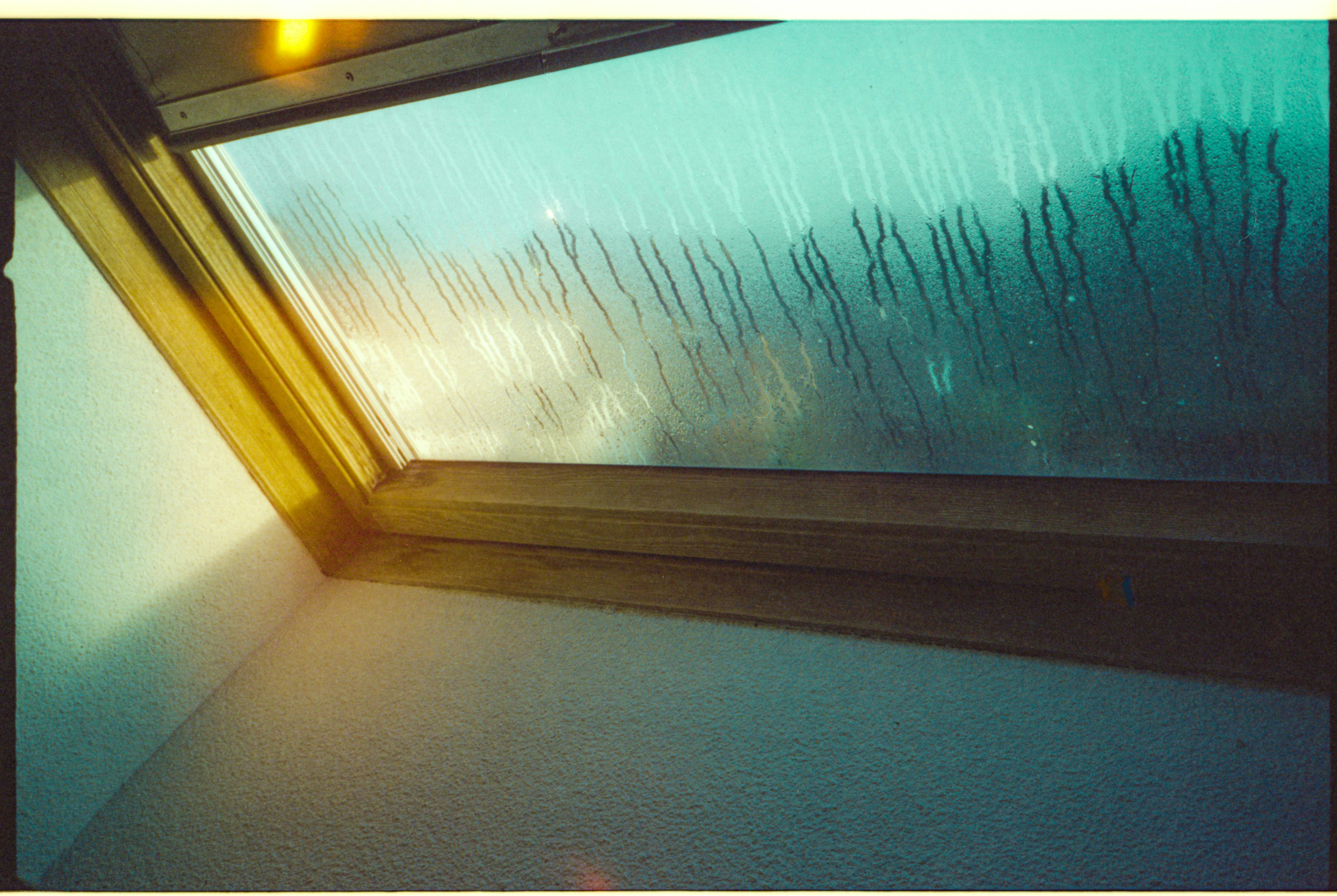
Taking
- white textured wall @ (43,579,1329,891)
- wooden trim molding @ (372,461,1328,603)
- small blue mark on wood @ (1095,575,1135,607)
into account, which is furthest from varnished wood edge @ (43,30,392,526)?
small blue mark on wood @ (1095,575,1135,607)

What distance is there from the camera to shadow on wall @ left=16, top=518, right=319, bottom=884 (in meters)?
1.00

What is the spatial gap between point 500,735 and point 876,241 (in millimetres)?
914

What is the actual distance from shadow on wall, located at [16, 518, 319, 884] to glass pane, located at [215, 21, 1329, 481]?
0.60 meters

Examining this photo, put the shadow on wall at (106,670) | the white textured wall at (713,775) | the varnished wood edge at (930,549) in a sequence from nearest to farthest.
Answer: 1. the white textured wall at (713,775)
2. the varnished wood edge at (930,549)
3. the shadow on wall at (106,670)

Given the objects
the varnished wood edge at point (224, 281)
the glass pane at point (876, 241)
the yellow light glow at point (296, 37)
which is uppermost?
the glass pane at point (876, 241)

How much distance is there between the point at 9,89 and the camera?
99cm

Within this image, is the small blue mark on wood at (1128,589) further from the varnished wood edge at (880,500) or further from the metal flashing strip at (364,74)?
the metal flashing strip at (364,74)

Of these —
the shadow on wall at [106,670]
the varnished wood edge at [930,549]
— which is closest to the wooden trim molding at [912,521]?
the varnished wood edge at [930,549]

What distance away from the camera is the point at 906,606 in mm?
1102

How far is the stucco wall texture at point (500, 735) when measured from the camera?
80 cm

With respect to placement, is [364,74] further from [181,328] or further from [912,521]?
[912,521]

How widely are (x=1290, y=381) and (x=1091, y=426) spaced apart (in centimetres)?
22

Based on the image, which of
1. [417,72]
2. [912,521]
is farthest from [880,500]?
[417,72]

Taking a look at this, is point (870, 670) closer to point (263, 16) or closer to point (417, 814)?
point (417, 814)
